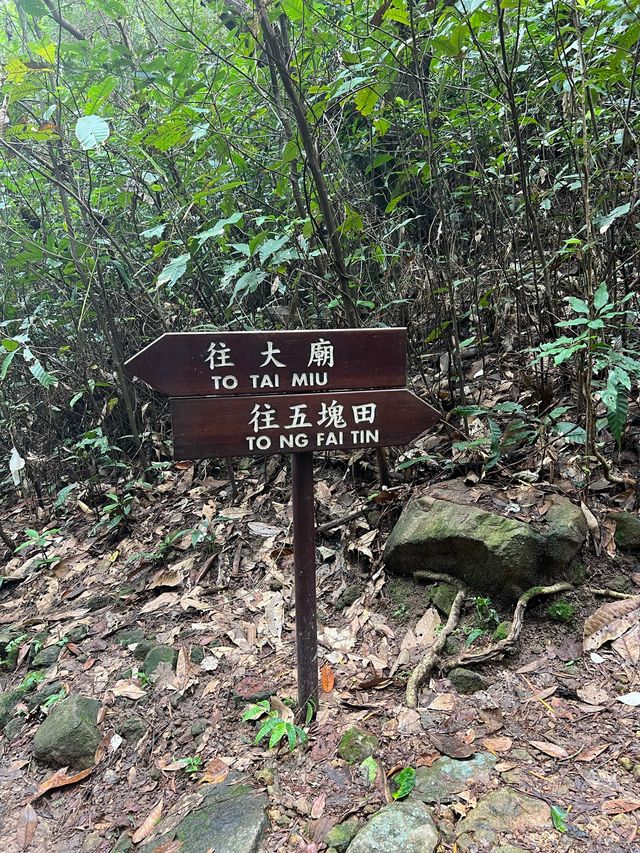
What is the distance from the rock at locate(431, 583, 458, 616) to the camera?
285 centimetres

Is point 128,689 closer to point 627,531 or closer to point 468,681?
point 468,681

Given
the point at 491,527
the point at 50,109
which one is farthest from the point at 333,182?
the point at 491,527

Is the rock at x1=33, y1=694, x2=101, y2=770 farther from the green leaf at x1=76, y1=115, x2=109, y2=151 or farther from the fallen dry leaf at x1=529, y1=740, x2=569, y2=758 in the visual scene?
the green leaf at x1=76, y1=115, x2=109, y2=151

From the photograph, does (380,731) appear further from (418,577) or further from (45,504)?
(45,504)

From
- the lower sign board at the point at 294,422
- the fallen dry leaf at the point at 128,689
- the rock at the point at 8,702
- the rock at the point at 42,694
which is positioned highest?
the lower sign board at the point at 294,422

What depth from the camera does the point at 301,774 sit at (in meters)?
2.21

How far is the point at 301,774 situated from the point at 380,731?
0.38m

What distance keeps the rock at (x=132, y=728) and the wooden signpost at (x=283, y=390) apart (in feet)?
5.40

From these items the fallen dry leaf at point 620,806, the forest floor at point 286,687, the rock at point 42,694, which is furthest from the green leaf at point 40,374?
the fallen dry leaf at point 620,806

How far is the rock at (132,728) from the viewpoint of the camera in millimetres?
2713

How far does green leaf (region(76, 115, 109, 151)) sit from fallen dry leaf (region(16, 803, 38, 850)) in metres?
3.21

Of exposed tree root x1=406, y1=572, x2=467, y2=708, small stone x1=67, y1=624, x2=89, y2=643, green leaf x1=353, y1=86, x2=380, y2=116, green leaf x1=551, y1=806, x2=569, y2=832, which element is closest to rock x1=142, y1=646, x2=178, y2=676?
small stone x1=67, y1=624, x2=89, y2=643

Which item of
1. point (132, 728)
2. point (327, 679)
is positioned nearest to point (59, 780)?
point (132, 728)

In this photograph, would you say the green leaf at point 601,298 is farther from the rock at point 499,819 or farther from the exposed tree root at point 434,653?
the rock at point 499,819
